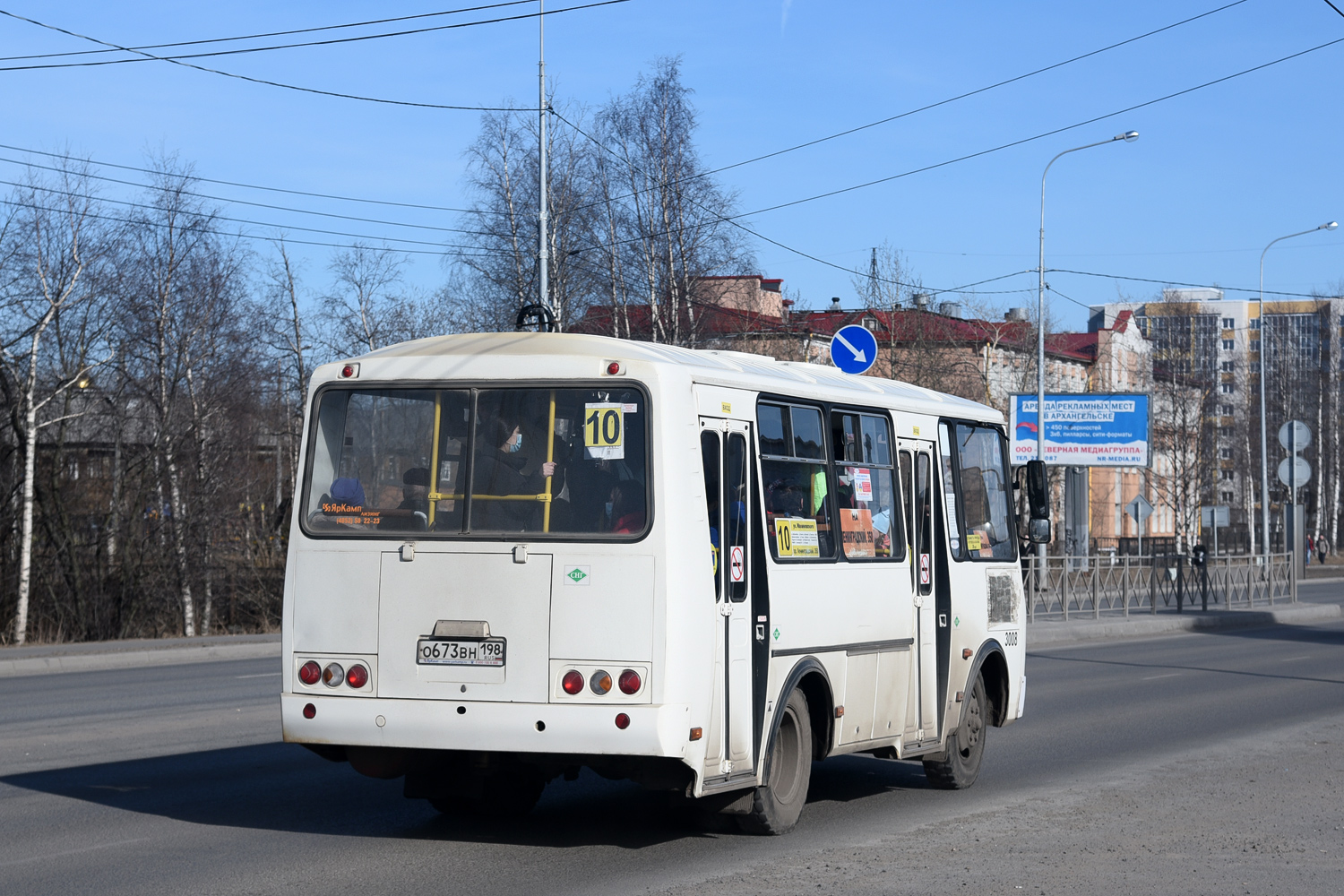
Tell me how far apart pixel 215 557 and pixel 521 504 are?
2304 cm

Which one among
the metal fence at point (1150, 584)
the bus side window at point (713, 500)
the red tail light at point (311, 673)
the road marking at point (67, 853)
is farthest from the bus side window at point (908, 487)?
the metal fence at point (1150, 584)

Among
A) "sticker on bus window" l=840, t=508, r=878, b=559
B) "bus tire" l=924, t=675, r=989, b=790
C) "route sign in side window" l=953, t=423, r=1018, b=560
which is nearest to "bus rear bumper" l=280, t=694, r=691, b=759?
"sticker on bus window" l=840, t=508, r=878, b=559

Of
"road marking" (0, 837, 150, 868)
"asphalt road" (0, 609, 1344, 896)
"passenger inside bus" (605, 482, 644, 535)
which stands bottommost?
"asphalt road" (0, 609, 1344, 896)

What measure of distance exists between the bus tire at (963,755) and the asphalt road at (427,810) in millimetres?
128

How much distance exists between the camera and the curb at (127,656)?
21469 millimetres

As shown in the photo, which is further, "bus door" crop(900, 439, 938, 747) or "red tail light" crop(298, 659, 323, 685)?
"bus door" crop(900, 439, 938, 747)

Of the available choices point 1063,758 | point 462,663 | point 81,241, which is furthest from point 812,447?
point 81,241

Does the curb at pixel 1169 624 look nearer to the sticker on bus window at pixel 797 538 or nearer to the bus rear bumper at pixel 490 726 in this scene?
the sticker on bus window at pixel 797 538

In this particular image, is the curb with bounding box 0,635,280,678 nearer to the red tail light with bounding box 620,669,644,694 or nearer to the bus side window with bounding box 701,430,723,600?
the bus side window with bounding box 701,430,723,600

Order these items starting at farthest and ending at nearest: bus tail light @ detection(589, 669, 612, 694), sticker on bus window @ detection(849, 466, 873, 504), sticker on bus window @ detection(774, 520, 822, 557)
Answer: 1. sticker on bus window @ detection(849, 466, 873, 504)
2. sticker on bus window @ detection(774, 520, 822, 557)
3. bus tail light @ detection(589, 669, 612, 694)

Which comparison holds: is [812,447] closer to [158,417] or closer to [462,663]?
[462,663]

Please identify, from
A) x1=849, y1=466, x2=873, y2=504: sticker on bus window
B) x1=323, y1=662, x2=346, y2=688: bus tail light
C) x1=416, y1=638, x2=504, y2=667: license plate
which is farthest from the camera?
x1=849, y1=466, x2=873, y2=504: sticker on bus window

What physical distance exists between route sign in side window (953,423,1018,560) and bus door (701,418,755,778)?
3.17 m

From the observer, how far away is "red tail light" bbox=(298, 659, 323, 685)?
797 cm
